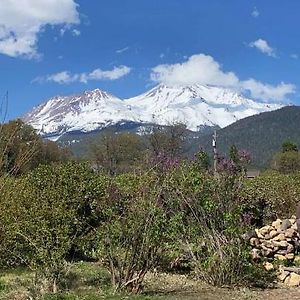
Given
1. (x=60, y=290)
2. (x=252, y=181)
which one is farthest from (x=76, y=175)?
(x=252, y=181)

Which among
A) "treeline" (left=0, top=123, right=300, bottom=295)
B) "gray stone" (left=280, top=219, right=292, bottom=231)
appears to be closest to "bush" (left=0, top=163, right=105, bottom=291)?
"treeline" (left=0, top=123, right=300, bottom=295)

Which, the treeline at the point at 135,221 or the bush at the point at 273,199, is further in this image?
the bush at the point at 273,199

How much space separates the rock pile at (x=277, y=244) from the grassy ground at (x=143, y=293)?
2465 millimetres

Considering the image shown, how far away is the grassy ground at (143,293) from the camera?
9310 mm

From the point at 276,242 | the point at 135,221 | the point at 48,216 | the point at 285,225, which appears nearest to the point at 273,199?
the point at 285,225

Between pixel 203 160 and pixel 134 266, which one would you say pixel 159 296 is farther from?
pixel 203 160

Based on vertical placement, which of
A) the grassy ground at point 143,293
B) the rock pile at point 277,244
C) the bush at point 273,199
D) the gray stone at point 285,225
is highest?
the bush at point 273,199

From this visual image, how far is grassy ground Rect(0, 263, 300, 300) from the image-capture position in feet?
30.5

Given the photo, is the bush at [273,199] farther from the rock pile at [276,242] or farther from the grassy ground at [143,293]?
the grassy ground at [143,293]

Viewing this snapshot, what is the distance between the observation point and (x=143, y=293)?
9.69 metres

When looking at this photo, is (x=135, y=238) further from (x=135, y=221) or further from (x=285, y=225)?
(x=285, y=225)

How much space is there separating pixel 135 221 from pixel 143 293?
1243 millimetres

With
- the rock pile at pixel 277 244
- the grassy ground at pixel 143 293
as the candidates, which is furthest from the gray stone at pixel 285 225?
the grassy ground at pixel 143 293

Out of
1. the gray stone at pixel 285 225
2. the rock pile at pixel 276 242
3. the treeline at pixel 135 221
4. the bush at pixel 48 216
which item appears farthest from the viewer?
the gray stone at pixel 285 225
